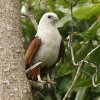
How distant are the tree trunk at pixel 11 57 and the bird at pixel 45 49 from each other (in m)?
0.47

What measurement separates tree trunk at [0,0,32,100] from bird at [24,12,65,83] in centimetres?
47

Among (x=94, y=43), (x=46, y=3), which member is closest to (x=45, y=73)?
(x=94, y=43)

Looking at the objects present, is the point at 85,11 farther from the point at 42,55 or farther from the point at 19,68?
the point at 19,68

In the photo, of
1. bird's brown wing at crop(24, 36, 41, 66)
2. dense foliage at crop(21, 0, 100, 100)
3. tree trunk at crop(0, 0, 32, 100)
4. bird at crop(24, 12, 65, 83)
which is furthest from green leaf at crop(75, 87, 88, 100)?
tree trunk at crop(0, 0, 32, 100)

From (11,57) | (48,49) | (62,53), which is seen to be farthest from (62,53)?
(11,57)

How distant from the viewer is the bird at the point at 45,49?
239 centimetres

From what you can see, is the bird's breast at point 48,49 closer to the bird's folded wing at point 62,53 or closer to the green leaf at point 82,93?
the bird's folded wing at point 62,53

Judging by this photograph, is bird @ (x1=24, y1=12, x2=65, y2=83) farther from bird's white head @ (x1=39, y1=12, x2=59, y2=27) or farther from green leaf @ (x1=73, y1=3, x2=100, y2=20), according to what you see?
green leaf @ (x1=73, y1=3, x2=100, y2=20)

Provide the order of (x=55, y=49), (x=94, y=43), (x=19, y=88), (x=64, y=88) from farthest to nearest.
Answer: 1. (x=64, y=88)
2. (x=94, y=43)
3. (x=55, y=49)
4. (x=19, y=88)

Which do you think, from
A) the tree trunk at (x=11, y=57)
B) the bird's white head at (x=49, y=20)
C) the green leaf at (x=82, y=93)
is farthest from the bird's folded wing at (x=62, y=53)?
the tree trunk at (x=11, y=57)

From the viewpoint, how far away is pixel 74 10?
2.50 meters

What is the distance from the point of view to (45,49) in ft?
7.92

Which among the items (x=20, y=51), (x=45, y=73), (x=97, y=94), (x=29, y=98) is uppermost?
(x=20, y=51)

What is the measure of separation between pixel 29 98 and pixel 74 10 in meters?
0.83
